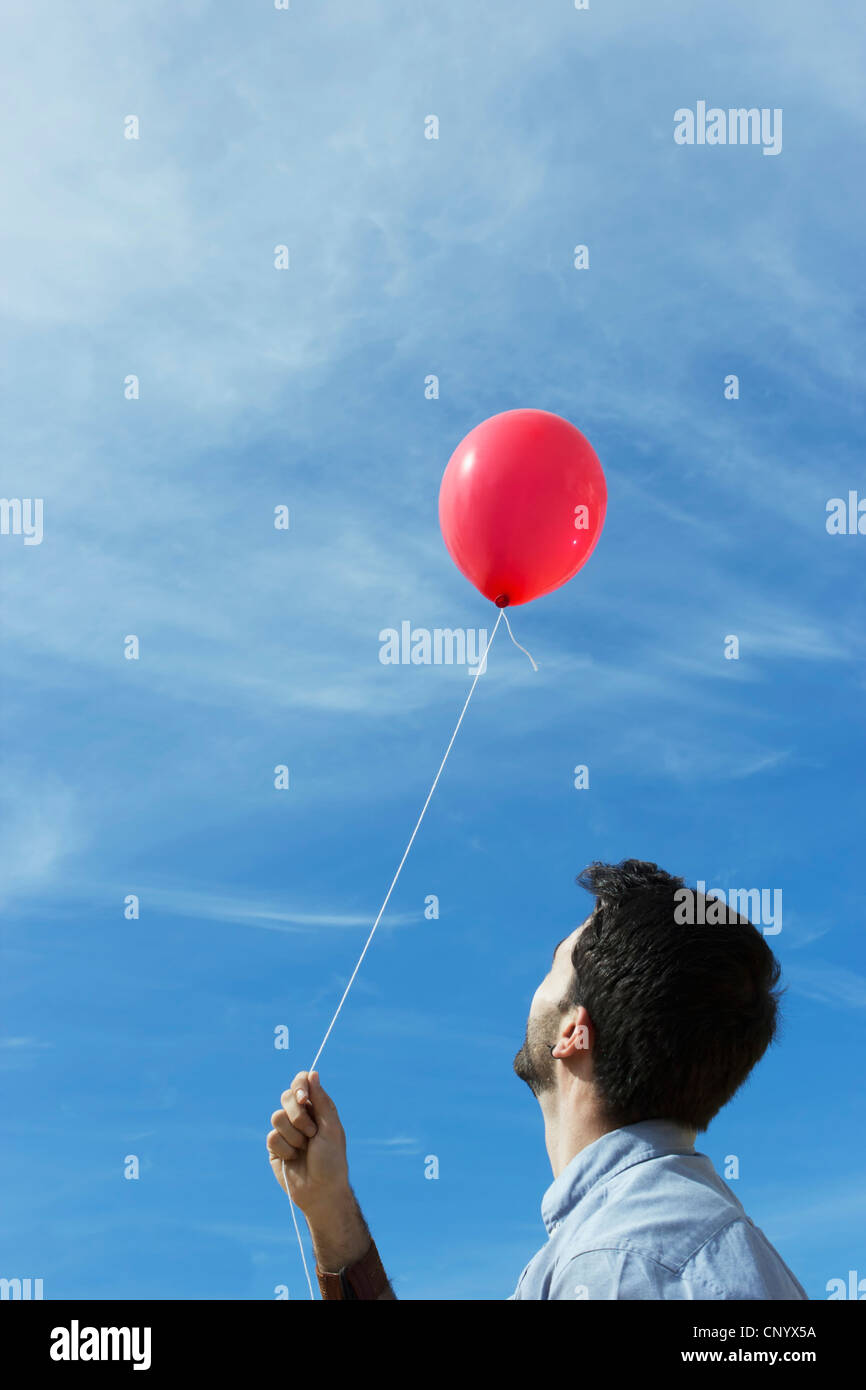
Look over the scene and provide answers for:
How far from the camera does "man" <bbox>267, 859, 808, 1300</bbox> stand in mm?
2703

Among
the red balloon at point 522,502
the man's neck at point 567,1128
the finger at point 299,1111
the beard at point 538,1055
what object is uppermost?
the red balloon at point 522,502

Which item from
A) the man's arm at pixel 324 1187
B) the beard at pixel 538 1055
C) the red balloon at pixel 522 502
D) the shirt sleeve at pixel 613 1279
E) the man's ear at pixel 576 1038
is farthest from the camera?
the red balloon at pixel 522 502

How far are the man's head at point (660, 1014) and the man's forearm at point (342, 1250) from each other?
0.75m

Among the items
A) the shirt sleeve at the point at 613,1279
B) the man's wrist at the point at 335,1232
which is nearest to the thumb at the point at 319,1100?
the man's wrist at the point at 335,1232

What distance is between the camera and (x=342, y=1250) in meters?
3.72

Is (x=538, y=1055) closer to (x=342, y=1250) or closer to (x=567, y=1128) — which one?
(x=567, y=1128)

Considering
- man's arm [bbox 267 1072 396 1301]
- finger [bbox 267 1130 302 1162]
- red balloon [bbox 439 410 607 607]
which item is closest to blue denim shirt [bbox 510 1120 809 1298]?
man's arm [bbox 267 1072 396 1301]

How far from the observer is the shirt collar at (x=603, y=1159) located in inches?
120

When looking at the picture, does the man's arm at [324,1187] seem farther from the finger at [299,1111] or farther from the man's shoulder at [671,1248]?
the man's shoulder at [671,1248]

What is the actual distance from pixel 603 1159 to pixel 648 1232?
36 cm

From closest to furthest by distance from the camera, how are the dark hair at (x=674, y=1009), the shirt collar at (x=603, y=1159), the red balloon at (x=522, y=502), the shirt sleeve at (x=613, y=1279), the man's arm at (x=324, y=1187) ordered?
the shirt sleeve at (x=613, y=1279) → the shirt collar at (x=603, y=1159) → the dark hair at (x=674, y=1009) → the man's arm at (x=324, y=1187) → the red balloon at (x=522, y=502)
